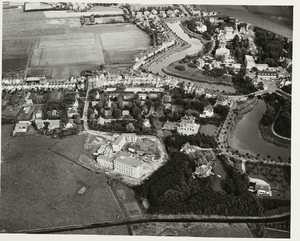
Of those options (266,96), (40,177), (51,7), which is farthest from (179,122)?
(51,7)

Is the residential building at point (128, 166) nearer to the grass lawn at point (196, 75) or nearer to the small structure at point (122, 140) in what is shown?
the small structure at point (122, 140)

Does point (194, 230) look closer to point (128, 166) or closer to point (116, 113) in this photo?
point (128, 166)

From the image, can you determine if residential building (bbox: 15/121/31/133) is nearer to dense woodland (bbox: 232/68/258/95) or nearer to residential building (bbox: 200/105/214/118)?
residential building (bbox: 200/105/214/118)

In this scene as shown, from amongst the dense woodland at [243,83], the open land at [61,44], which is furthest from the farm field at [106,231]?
the open land at [61,44]

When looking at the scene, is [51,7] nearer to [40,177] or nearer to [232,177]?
[40,177]

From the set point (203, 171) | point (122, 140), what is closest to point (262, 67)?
point (203, 171)

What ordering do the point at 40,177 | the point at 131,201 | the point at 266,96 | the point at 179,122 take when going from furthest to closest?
the point at 266,96 → the point at 179,122 → the point at 40,177 → the point at 131,201
